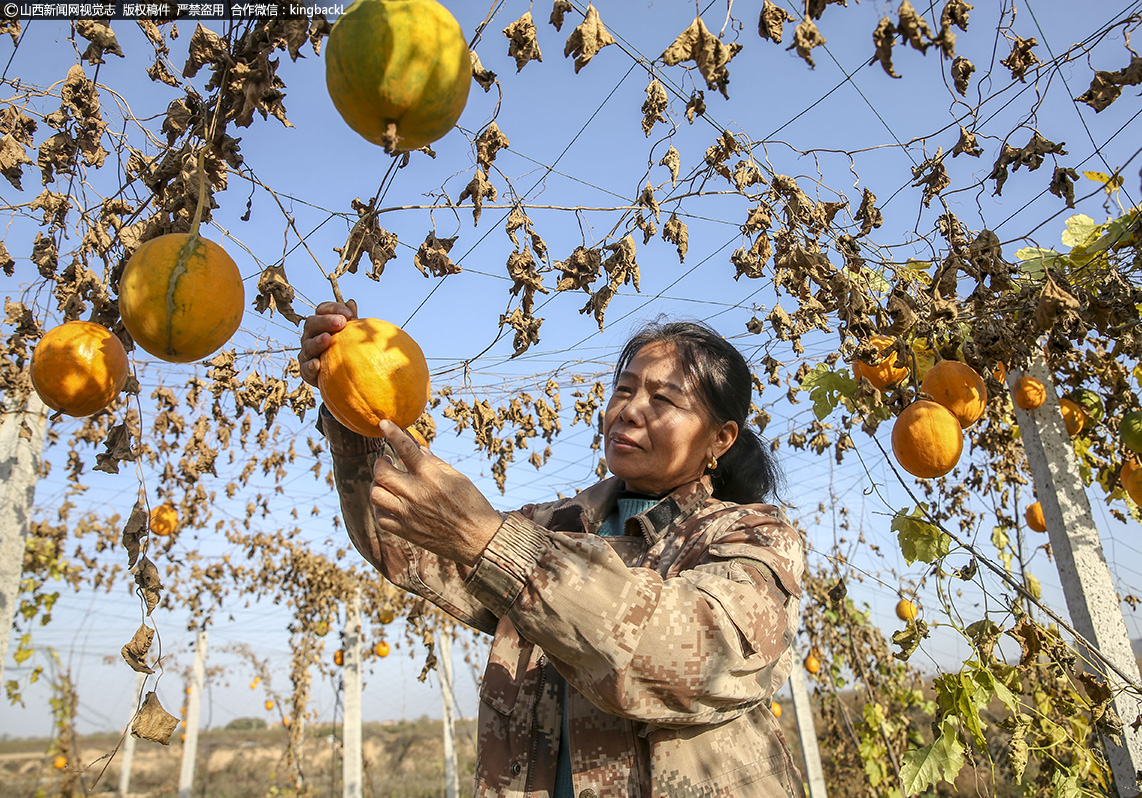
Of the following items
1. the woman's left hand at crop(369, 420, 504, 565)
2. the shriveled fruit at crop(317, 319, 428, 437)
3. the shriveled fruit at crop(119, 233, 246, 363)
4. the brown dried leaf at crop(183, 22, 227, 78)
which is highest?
the brown dried leaf at crop(183, 22, 227, 78)

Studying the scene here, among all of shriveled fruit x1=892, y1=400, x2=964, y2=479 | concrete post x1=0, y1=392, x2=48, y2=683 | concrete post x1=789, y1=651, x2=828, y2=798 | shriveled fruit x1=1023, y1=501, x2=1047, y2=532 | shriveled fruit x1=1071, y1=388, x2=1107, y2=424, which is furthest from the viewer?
concrete post x1=789, y1=651, x2=828, y2=798

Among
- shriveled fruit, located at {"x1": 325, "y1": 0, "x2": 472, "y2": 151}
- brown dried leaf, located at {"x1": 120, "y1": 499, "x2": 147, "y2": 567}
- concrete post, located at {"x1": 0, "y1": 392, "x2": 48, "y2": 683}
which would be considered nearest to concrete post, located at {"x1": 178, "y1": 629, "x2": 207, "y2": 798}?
concrete post, located at {"x1": 0, "y1": 392, "x2": 48, "y2": 683}

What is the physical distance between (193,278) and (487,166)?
3.28ft

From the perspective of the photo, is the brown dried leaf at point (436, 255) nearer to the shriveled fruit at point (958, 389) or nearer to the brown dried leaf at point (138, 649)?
the brown dried leaf at point (138, 649)

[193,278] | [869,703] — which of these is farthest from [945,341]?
[869,703]

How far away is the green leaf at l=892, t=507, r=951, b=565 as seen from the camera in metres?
2.78

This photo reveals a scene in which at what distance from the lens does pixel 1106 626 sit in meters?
2.99

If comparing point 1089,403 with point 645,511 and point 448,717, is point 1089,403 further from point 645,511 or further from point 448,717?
point 448,717

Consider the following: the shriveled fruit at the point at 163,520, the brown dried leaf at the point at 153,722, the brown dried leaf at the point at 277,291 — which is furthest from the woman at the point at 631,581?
the shriveled fruit at the point at 163,520

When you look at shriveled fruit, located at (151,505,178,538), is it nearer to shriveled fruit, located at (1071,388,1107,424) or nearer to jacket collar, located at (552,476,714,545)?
jacket collar, located at (552,476,714,545)

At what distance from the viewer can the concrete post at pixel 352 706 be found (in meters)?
8.30

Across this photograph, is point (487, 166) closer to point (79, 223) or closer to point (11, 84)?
point (79, 223)

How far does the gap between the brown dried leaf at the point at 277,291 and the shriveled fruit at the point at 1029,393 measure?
10.5 feet

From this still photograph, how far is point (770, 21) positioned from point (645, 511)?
1.19m
